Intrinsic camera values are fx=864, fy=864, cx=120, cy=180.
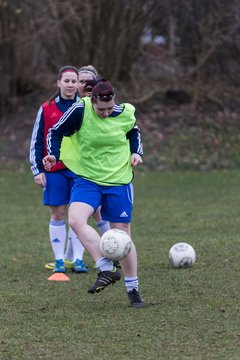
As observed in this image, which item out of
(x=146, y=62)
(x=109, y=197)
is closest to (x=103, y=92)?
(x=109, y=197)

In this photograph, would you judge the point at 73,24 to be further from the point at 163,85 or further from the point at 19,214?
the point at 19,214

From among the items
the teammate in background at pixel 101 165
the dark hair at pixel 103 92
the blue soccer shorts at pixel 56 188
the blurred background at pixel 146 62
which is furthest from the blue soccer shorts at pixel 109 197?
the blurred background at pixel 146 62

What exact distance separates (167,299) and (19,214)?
22.6 feet

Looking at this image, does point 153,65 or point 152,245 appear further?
point 153,65

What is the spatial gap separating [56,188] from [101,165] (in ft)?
5.53

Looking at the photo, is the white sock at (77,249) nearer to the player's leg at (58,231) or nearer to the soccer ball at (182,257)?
the player's leg at (58,231)

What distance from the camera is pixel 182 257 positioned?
8609mm

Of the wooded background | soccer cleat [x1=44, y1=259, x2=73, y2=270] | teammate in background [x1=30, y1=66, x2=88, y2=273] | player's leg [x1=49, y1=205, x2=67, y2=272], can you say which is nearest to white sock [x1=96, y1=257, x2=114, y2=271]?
teammate in background [x1=30, y1=66, x2=88, y2=273]

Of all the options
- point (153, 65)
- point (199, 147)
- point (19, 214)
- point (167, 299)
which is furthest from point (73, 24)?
point (167, 299)

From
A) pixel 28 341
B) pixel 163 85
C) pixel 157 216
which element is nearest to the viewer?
pixel 28 341

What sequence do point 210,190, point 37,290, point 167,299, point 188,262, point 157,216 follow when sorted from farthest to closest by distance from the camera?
1. point 210,190
2. point 157,216
3. point 188,262
4. point 37,290
5. point 167,299

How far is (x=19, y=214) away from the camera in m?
13.6

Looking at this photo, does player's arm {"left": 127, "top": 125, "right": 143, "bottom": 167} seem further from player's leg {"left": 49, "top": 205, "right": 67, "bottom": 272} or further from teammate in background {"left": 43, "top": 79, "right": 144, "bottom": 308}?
player's leg {"left": 49, "top": 205, "right": 67, "bottom": 272}

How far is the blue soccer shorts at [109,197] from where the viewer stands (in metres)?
6.79
